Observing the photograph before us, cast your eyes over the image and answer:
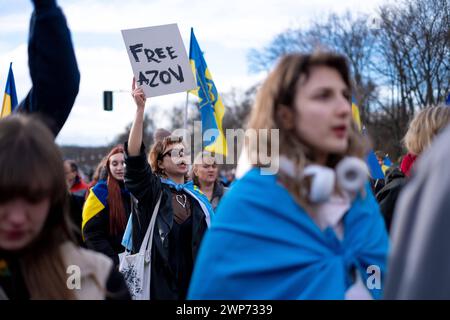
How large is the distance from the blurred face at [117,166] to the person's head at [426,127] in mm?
3091

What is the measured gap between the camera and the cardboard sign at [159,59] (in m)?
6.03

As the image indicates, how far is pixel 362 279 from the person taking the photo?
290cm

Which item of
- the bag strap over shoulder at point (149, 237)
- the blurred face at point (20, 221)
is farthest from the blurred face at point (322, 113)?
the bag strap over shoulder at point (149, 237)

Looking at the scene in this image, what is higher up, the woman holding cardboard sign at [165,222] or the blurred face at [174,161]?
the blurred face at [174,161]

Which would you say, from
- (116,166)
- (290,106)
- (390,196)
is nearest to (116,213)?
(116,166)

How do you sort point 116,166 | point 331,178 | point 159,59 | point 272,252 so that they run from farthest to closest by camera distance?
point 116,166 < point 159,59 < point 272,252 < point 331,178

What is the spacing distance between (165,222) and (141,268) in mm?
407

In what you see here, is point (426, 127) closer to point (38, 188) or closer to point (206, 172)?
point (38, 188)

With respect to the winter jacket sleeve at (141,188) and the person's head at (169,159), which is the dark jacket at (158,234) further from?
the person's head at (169,159)

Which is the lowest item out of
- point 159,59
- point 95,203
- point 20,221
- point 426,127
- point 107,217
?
point 107,217

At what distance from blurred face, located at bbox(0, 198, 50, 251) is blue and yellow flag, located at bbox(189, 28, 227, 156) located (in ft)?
18.1

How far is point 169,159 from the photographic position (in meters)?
5.89
